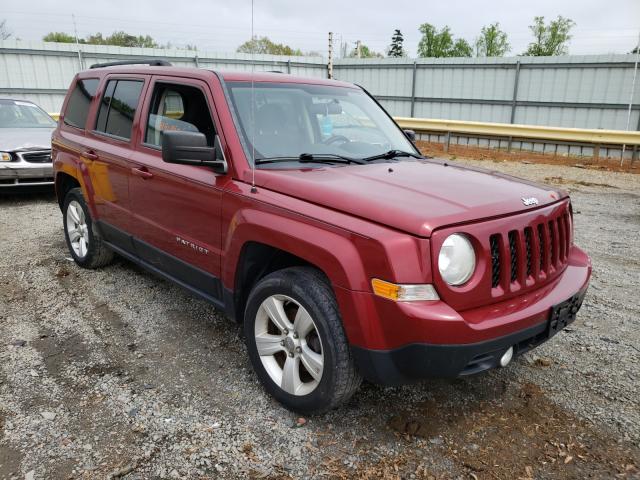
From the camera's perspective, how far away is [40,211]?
790cm

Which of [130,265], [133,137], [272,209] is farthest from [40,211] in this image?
[272,209]

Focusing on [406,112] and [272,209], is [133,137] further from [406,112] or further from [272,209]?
[406,112]

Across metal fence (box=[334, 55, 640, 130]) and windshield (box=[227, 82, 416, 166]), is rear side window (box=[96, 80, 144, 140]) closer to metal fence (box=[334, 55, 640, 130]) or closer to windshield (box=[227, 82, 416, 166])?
windshield (box=[227, 82, 416, 166])

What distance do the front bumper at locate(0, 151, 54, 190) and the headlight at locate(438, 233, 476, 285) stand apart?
7.66m

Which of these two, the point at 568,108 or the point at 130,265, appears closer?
the point at 130,265

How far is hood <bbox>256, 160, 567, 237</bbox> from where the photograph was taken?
241cm

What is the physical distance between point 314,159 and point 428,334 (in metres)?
1.46

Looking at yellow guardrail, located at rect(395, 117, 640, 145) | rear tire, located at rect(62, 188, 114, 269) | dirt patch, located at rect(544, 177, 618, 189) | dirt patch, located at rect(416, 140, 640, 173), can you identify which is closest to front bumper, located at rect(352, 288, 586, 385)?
rear tire, located at rect(62, 188, 114, 269)

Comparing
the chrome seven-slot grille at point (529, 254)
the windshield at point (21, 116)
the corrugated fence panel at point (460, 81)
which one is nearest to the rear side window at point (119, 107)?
the chrome seven-slot grille at point (529, 254)

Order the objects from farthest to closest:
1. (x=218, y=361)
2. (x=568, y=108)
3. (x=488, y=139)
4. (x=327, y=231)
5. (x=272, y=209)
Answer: (x=568, y=108), (x=488, y=139), (x=218, y=361), (x=272, y=209), (x=327, y=231)

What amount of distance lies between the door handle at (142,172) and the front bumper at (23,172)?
511 centimetres

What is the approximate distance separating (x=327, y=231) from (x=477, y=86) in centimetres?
1789

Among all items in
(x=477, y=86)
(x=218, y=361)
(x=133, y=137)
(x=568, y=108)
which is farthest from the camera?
(x=477, y=86)


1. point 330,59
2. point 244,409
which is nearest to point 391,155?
point 244,409
